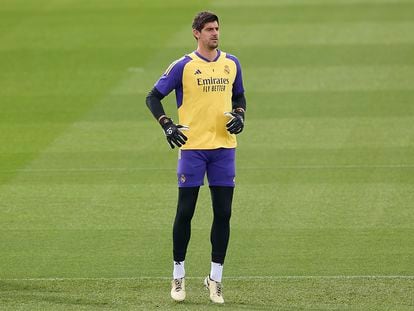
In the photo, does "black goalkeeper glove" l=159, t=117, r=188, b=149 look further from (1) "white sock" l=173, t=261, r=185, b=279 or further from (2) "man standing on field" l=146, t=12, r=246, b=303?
(1) "white sock" l=173, t=261, r=185, b=279

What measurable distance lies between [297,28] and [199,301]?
13827 millimetres

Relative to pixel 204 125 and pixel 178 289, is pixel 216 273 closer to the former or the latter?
pixel 178 289

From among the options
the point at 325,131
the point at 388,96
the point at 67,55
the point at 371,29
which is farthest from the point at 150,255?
the point at 371,29

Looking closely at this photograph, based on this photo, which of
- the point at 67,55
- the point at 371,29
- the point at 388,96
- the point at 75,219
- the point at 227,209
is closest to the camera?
the point at 227,209

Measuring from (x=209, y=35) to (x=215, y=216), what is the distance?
1421 millimetres

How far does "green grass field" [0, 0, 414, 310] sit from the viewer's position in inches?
404

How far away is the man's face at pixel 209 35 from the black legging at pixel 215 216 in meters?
1.12

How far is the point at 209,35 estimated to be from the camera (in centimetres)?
942

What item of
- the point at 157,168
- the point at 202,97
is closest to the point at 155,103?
the point at 202,97

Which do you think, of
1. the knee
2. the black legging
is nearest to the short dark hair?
the black legging

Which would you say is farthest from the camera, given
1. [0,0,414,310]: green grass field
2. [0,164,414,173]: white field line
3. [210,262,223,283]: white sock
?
[0,164,414,173]: white field line

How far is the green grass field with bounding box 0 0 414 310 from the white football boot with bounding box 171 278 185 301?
11cm

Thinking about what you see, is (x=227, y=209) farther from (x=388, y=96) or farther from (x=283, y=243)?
(x=388, y=96)

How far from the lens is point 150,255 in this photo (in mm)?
11141
